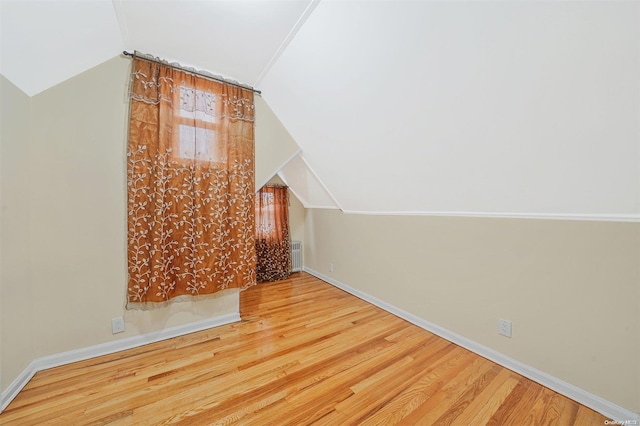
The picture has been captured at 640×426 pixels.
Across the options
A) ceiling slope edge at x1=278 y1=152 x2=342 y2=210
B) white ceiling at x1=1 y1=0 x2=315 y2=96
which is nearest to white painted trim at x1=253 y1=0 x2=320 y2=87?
white ceiling at x1=1 y1=0 x2=315 y2=96

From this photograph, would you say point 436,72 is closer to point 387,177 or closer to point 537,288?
point 387,177

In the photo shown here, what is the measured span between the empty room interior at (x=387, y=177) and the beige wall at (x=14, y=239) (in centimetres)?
1

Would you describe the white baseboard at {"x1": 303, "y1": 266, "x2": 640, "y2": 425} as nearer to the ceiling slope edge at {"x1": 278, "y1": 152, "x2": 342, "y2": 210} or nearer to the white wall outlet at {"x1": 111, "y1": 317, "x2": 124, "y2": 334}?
the ceiling slope edge at {"x1": 278, "y1": 152, "x2": 342, "y2": 210}

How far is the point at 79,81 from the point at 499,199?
339 cm

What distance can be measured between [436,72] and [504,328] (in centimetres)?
198

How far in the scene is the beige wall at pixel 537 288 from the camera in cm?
138

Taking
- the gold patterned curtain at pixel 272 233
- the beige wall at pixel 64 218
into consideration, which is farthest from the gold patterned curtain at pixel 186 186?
the gold patterned curtain at pixel 272 233

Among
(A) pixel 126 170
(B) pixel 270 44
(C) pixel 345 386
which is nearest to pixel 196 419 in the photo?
(C) pixel 345 386

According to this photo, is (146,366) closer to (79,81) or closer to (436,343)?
(79,81)

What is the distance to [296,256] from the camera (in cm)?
443

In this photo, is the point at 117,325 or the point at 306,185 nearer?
the point at 117,325

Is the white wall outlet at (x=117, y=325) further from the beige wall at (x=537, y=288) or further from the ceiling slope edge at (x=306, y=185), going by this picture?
the beige wall at (x=537, y=288)

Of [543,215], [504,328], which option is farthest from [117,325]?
[543,215]

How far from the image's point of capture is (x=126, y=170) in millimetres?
2023
